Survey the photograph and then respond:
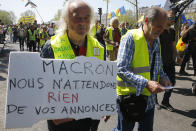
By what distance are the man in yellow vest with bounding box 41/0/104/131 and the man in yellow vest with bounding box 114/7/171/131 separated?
0.31m

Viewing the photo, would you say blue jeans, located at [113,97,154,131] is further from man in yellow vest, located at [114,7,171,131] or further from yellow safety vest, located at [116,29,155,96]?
yellow safety vest, located at [116,29,155,96]

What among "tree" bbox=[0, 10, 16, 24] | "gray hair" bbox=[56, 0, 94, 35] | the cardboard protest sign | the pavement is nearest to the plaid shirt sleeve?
the cardboard protest sign

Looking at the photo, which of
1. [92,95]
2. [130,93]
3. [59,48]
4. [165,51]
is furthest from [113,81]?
[165,51]

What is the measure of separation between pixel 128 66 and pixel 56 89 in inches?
28.7

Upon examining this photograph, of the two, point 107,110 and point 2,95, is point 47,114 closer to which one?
point 107,110

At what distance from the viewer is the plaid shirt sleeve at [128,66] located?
1647mm

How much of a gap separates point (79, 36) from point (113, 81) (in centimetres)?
46

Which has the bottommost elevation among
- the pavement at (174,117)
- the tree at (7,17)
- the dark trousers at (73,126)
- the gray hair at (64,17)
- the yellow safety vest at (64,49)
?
the pavement at (174,117)

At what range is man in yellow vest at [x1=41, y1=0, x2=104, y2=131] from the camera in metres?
1.38

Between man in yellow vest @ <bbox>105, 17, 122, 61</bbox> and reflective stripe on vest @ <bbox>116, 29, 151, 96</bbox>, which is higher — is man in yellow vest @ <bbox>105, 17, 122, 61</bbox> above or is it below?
above

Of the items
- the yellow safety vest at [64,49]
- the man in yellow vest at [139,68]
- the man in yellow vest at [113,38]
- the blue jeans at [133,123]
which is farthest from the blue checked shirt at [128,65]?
the man in yellow vest at [113,38]

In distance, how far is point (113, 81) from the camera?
150cm

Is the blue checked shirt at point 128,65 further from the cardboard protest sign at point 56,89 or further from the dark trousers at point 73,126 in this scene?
the dark trousers at point 73,126

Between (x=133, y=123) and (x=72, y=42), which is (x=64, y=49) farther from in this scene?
(x=133, y=123)
